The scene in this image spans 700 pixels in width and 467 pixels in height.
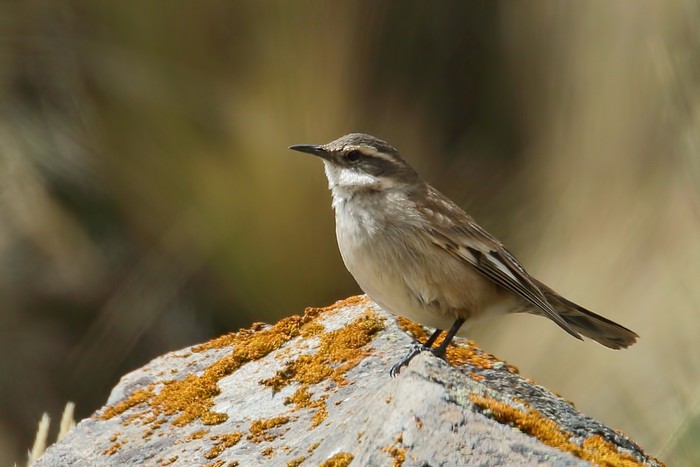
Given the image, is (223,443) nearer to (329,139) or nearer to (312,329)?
(312,329)

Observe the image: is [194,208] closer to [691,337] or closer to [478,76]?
[478,76]

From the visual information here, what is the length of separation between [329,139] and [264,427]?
2442mm

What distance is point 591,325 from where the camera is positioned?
4.63 m

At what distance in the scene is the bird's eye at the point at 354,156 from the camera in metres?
4.89

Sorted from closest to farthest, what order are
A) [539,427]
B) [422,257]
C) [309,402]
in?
1. [539,427]
2. [309,402]
3. [422,257]

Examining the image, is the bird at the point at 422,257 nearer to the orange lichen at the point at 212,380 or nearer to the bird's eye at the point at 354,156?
the bird's eye at the point at 354,156

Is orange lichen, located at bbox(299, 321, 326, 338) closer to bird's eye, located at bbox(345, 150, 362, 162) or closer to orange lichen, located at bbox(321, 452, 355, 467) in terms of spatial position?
bird's eye, located at bbox(345, 150, 362, 162)

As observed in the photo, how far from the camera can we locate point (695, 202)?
4.96 m

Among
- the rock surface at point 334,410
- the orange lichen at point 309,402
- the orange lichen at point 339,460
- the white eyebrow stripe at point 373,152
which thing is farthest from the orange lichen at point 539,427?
the white eyebrow stripe at point 373,152

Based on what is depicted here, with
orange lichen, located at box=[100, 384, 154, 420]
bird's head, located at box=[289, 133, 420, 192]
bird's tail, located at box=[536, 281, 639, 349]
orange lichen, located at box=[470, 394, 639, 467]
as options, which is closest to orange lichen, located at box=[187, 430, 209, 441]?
orange lichen, located at box=[100, 384, 154, 420]

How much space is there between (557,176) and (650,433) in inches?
71.6

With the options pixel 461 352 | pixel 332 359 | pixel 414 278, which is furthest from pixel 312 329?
pixel 461 352

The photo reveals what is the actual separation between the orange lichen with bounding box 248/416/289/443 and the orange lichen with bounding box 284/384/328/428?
0.10 metres

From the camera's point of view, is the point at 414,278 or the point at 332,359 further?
the point at 414,278
